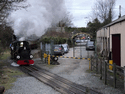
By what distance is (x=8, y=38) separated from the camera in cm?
2817

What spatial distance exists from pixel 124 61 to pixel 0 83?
22.7ft

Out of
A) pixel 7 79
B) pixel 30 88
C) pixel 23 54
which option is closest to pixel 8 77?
pixel 7 79

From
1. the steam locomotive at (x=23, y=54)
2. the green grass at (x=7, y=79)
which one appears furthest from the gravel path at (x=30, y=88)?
the steam locomotive at (x=23, y=54)

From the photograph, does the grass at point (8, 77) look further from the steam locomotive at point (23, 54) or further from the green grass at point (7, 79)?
the steam locomotive at point (23, 54)

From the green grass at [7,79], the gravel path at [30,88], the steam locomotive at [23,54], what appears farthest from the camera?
the steam locomotive at [23,54]

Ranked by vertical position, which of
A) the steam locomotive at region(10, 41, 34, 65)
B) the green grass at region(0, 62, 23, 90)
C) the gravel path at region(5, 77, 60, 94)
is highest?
the steam locomotive at region(10, 41, 34, 65)

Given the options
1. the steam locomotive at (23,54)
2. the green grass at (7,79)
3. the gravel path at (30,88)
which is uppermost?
the steam locomotive at (23,54)

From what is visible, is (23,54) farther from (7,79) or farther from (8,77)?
(7,79)

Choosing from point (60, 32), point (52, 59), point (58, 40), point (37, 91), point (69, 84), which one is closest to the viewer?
point (37, 91)

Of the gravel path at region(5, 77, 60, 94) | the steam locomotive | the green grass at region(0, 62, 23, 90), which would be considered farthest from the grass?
the steam locomotive

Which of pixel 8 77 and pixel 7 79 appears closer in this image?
pixel 7 79

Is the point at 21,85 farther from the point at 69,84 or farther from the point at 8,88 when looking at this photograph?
the point at 69,84

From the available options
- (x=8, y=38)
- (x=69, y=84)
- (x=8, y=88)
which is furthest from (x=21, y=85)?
(x=8, y=38)

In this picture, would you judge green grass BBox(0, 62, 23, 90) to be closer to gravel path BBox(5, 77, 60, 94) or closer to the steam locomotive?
gravel path BBox(5, 77, 60, 94)
